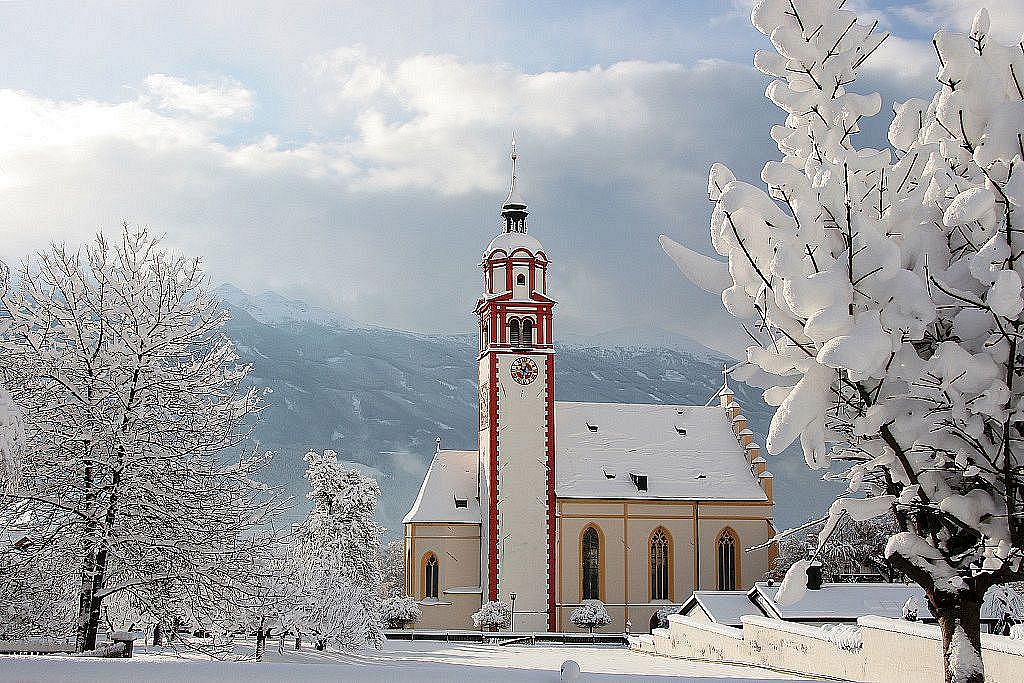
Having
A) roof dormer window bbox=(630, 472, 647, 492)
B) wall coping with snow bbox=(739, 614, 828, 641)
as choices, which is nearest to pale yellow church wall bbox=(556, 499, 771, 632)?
roof dormer window bbox=(630, 472, 647, 492)

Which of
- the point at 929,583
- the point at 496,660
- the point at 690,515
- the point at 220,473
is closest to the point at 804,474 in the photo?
the point at 690,515

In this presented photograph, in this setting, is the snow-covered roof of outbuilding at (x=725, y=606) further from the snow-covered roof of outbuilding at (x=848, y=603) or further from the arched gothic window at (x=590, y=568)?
the arched gothic window at (x=590, y=568)

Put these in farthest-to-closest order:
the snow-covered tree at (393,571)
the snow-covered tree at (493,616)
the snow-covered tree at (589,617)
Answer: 1. the snow-covered tree at (393,571)
2. the snow-covered tree at (589,617)
3. the snow-covered tree at (493,616)

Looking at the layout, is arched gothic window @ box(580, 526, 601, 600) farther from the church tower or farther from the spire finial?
the spire finial

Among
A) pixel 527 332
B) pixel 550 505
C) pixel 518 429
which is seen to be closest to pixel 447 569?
pixel 550 505

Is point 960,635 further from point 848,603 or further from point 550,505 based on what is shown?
point 550,505

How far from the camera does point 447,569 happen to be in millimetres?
34562

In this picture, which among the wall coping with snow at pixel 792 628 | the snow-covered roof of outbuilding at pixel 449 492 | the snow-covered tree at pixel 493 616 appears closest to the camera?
the wall coping with snow at pixel 792 628

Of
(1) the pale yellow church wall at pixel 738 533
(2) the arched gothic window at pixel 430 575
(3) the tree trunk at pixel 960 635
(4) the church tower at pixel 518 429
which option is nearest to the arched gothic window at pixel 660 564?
(1) the pale yellow church wall at pixel 738 533

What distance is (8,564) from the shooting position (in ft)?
33.6

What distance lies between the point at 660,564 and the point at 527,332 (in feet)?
32.9

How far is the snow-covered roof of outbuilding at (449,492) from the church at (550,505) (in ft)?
0.18

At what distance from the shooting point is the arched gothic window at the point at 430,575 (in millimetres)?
34312

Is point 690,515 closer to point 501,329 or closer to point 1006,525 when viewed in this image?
point 501,329
